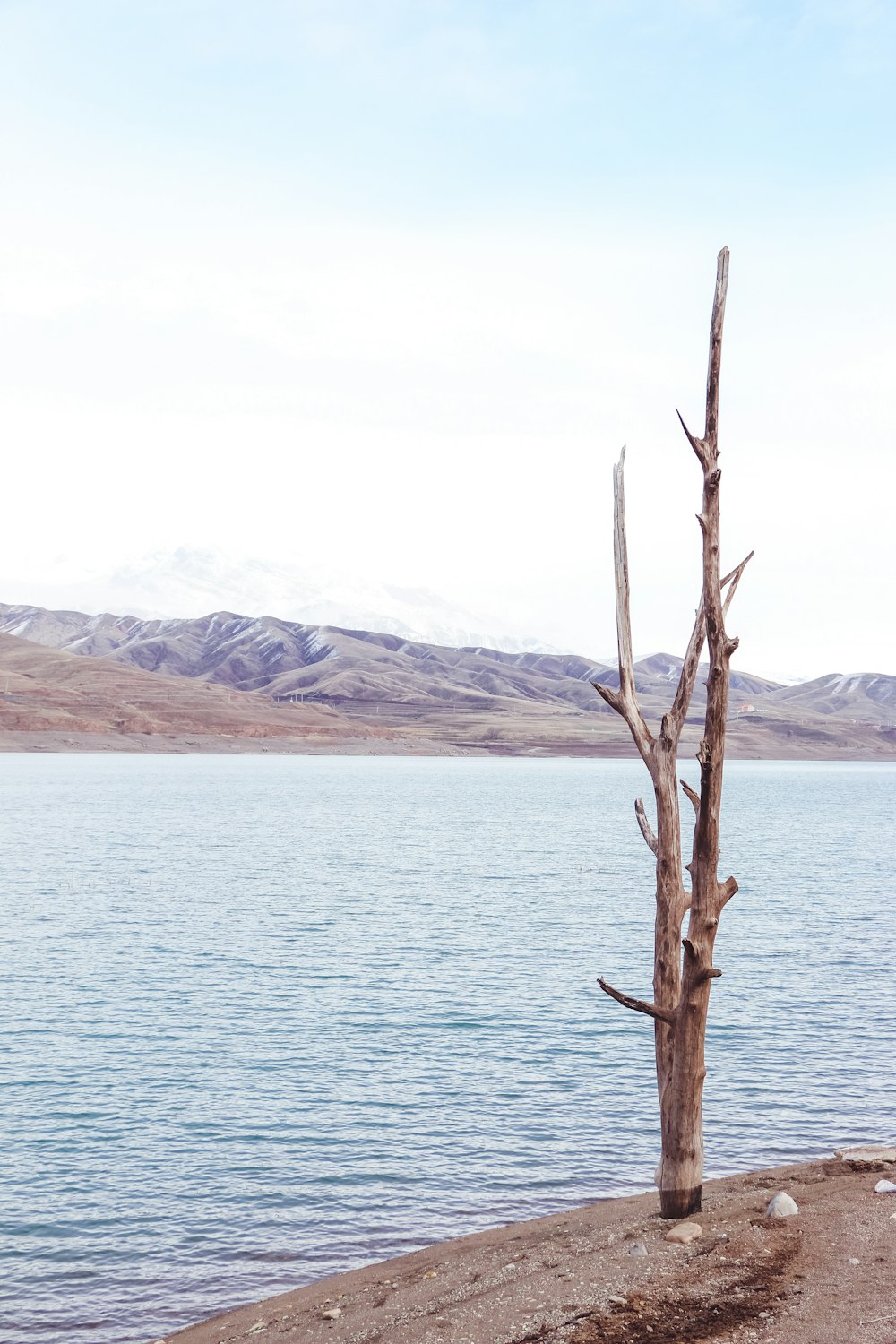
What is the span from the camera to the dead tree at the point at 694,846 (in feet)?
41.3

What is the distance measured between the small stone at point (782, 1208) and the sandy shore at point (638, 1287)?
107mm

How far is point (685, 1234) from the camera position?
1216 cm

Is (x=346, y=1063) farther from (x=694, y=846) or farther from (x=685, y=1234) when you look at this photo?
(x=694, y=846)

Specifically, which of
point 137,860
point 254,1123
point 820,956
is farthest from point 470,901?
point 254,1123

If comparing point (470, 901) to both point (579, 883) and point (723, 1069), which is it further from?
point (723, 1069)

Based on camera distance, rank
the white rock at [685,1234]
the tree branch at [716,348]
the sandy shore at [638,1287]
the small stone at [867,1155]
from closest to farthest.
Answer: the sandy shore at [638,1287] < the white rock at [685,1234] < the tree branch at [716,348] < the small stone at [867,1155]

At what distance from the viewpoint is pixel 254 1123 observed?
21172 millimetres

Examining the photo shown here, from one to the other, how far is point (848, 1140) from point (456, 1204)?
679 centimetres

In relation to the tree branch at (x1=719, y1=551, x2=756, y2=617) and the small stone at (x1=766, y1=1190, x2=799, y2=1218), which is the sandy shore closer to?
the small stone at (x1=766, y1=1190, x2=799, y2=1218)

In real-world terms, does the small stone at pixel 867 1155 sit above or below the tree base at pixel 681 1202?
below

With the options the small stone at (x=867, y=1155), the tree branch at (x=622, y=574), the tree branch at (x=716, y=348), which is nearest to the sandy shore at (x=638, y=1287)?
the small stone at (x=867, y=1155)

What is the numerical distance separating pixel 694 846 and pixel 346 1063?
14.2 m

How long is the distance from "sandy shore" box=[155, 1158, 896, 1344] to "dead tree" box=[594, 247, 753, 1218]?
1015 mm

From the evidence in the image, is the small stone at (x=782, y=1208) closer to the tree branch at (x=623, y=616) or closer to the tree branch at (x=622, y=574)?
the tree branch at (x=623, y=616)
